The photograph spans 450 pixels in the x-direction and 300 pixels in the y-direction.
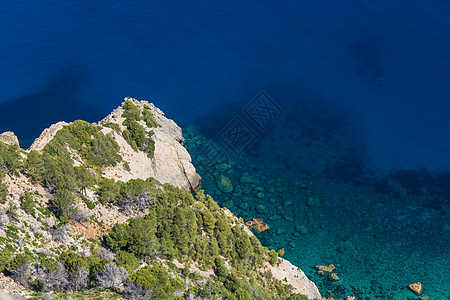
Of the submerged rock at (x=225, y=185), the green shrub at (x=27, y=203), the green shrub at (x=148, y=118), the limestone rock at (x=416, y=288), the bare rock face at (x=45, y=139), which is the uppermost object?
the bare rock face at (x=45, y=139)

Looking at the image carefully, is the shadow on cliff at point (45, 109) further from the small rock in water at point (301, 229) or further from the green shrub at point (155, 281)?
the green shrub at point (155, 281)

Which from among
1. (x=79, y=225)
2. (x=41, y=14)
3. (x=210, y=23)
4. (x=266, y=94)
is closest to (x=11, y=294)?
(x=79, y=225)

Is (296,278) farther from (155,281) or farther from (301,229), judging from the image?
(155,281)

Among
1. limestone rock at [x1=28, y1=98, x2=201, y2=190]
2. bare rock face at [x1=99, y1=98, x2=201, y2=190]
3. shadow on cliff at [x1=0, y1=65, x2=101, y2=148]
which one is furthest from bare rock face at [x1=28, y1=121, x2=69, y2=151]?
shadow on cliff at [x1=0, y1=65, x2=101, y2=148]

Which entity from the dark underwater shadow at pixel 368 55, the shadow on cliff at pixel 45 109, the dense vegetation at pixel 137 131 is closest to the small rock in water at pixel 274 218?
the dense vegetation at pixel 137 131

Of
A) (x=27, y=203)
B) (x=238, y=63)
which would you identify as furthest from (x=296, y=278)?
(x=238, y=63)

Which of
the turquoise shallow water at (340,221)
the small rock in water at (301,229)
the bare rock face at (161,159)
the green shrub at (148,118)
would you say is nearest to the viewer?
the turquoise shallow water at (340,221)

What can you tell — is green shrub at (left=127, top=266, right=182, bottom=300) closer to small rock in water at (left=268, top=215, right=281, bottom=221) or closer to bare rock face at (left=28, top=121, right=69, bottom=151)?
bare rock face at (left=28, top=121, right=69, bottom=151)
